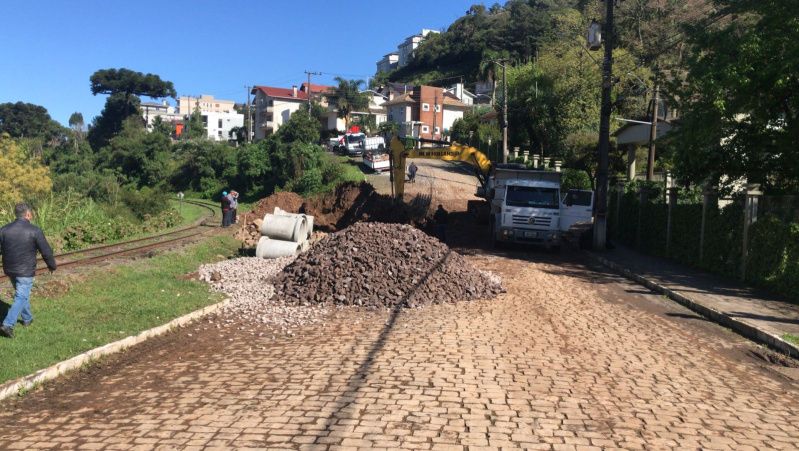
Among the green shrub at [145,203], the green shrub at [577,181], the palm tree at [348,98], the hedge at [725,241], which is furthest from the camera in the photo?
the palm tree at [348,98]

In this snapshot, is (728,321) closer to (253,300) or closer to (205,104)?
(253,300)

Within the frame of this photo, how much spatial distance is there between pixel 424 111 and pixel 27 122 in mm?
69584

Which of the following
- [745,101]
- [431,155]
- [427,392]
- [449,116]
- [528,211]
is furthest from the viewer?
[449,116]

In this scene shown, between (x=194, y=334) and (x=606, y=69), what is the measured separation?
1711 cm

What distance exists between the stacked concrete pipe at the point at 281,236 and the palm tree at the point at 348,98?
6888 cm

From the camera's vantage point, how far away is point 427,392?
21.0ft

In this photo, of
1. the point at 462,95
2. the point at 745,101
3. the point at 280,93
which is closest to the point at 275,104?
the point at 280,93

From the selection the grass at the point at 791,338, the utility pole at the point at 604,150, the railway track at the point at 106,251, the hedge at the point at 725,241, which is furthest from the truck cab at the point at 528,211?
the railway track at the point at 106,251

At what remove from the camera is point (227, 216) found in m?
26.0

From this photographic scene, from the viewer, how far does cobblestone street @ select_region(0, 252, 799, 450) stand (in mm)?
5316

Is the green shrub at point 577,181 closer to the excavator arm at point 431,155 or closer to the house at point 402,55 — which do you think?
the excavator arm at point 431,155

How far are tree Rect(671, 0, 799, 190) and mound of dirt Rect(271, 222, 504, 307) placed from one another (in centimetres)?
732

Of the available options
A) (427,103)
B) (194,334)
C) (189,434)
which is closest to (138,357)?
(194,334)

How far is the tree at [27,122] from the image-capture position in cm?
10125
